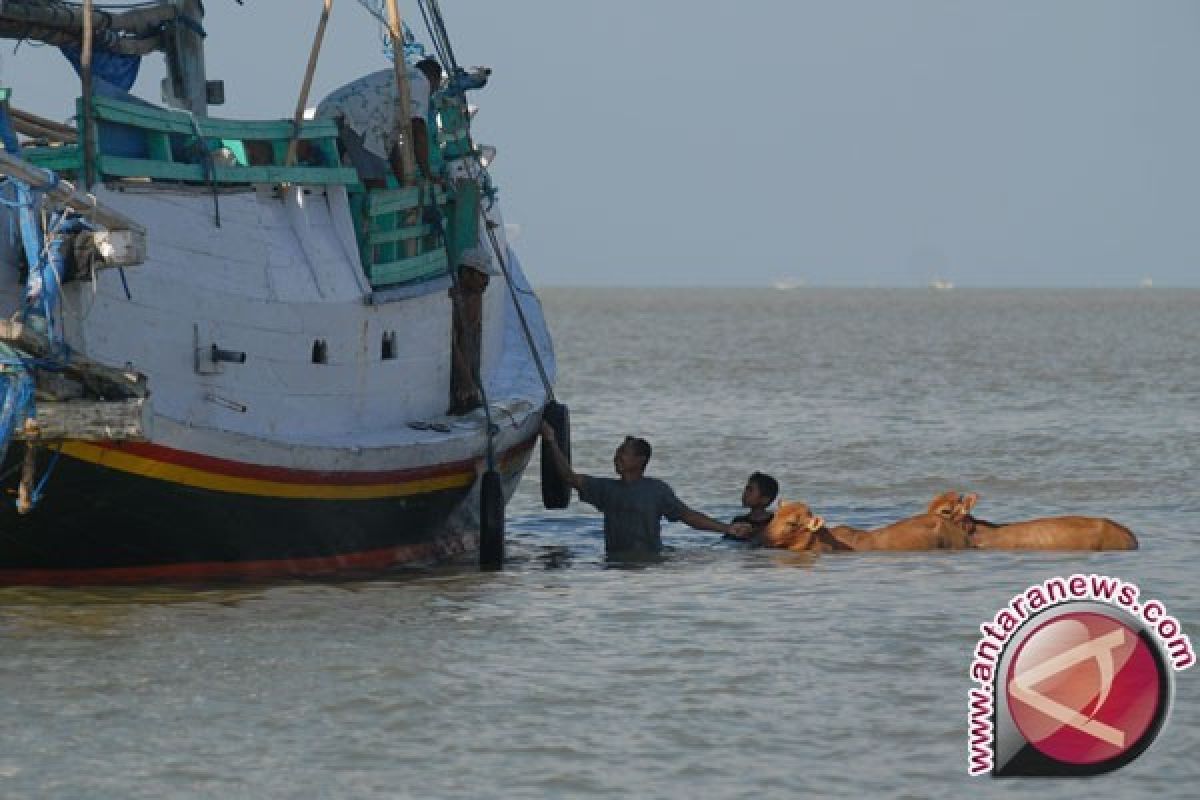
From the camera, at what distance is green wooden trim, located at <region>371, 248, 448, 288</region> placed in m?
16.7

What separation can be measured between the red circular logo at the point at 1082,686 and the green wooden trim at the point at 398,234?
7419 millimetres

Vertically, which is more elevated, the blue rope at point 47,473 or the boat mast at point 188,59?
the boat mast at point 188,59

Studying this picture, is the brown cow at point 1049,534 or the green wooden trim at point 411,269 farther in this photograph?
the brown cow at point 1049,534

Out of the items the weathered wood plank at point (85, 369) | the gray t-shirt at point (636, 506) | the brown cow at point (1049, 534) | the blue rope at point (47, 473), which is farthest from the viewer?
the gray t-shirt at point (636, 506)

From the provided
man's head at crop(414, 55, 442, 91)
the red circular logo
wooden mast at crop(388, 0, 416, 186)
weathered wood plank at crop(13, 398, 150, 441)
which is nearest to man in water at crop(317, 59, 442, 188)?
wooden mast at crop(388, 0, 416, 186)

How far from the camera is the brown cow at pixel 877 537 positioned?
17594 millimetres

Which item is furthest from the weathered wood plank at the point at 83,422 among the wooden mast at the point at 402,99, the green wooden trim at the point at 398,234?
the wooden mast at the point at 402,99

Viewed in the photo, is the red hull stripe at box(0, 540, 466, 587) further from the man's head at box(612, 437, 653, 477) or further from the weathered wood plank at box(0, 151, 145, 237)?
the weathered wood plank at box(0, 151, 145, 237)

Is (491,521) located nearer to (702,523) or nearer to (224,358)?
(702,523)

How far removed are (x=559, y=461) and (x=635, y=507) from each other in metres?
0.84

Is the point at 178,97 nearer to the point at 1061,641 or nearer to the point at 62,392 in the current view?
the point at 62,392

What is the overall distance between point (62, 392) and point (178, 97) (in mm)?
6536

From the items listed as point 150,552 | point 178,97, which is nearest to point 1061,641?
point 150,552

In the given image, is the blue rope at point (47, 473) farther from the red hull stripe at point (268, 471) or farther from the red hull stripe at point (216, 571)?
the red hull stripe at point (216, 571)
